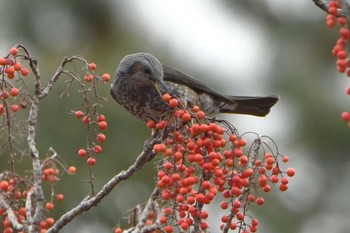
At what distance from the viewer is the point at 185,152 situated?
4.35 metres

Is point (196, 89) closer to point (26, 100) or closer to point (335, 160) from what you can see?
point (26, 100)

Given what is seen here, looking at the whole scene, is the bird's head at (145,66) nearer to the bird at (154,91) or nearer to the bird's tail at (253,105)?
the bird at (154,91)

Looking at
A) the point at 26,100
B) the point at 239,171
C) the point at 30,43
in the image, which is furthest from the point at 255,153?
the point at 30,43

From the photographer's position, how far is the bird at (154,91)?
592 centimetres

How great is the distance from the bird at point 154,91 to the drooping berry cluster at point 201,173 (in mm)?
913

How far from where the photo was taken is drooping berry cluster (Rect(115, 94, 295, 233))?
4250 millimetres

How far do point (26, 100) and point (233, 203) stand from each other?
882 mm

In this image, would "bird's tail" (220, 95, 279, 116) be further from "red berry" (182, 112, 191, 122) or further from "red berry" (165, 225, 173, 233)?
"red berry" (165, 225, 173, 233)

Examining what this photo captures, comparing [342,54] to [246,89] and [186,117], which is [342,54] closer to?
[186,117]

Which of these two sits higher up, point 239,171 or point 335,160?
point 239,171

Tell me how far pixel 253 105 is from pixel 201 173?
8.67 ft

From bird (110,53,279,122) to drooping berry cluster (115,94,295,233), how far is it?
0.91 m

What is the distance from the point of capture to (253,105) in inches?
277

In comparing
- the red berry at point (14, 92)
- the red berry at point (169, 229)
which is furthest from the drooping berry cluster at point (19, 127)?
the red berry at point (169, 229)
